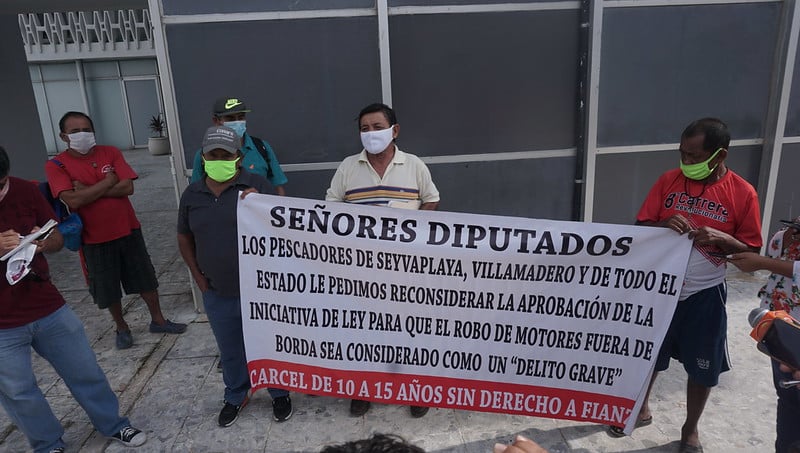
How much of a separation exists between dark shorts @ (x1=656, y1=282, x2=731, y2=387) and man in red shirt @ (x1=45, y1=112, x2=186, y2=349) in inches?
160

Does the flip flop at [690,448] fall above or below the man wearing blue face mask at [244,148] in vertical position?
below

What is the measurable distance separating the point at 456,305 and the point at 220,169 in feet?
5.27

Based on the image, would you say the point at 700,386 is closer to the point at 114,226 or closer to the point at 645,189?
the point at 645,189

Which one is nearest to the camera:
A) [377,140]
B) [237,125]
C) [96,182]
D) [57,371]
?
[57,371]

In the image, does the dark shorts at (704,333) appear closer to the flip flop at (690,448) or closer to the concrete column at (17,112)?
the flip flop at (690,448)

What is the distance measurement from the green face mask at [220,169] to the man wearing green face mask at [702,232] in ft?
7.92

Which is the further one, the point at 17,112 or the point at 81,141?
the point at 17,112

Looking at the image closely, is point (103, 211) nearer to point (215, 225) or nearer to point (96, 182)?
point (96, 182)

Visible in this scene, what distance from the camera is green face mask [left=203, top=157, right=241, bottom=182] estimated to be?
2.97 meters

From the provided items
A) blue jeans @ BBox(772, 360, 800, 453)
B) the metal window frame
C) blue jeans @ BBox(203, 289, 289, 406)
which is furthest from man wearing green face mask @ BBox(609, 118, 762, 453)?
blue jeans @ BBox(203, 289, 289, 406)

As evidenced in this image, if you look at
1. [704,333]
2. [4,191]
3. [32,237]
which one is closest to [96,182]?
[4,191]

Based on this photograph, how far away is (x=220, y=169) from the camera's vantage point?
2.98 meters

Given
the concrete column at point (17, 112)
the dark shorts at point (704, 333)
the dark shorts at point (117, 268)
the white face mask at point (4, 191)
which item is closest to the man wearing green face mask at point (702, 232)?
the dark shorts at point (704, 333)

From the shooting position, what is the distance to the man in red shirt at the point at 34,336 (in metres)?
2.69
